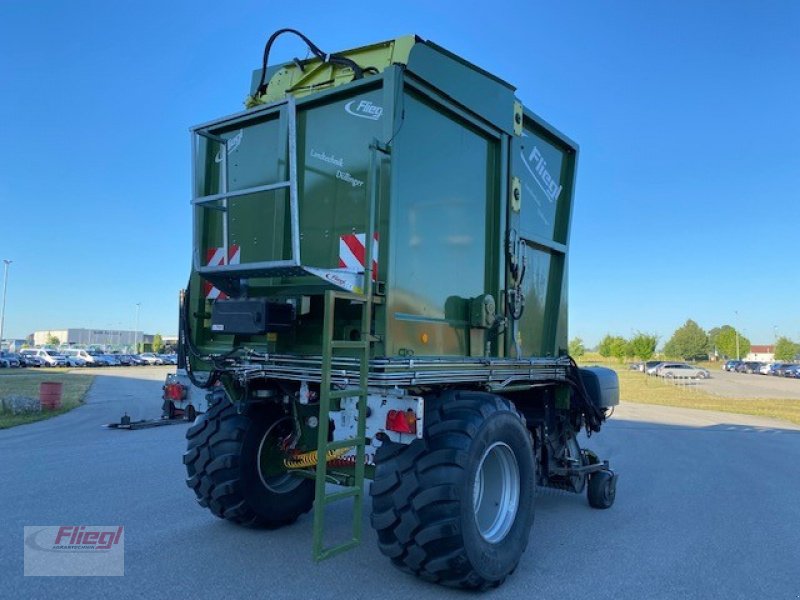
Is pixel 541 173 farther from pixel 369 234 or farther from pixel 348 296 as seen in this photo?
pixel 348 296

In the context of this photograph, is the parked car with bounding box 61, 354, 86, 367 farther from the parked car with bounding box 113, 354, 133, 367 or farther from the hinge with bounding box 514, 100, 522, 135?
the hinge with bounding box 514, 100, 522, 135

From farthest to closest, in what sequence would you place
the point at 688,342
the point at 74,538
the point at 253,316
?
the point at 688,342 → the point at 74,538 → the point at 253,316

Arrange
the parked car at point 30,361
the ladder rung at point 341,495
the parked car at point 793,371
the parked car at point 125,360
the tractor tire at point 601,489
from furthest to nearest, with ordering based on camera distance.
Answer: the parked car at point 125,360 → the parked car at point 793,371 → the parked car at point 30,361 → the tractor tire at point 601,489 → the ladder rung at point 341,495

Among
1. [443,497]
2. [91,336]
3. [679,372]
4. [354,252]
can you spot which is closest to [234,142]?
[354,252]

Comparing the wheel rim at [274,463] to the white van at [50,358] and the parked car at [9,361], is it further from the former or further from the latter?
the white van at [50,358]

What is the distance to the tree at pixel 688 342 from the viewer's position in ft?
352

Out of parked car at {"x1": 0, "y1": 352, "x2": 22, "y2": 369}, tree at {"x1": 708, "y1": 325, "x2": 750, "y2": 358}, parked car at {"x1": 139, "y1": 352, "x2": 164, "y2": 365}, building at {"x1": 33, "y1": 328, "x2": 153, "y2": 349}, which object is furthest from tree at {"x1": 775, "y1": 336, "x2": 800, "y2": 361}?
building at {"x1": 33, "y1": 328, "x2": 153, "y2": 349}

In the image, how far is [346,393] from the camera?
388 cm

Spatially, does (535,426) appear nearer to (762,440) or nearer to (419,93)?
(419,93)

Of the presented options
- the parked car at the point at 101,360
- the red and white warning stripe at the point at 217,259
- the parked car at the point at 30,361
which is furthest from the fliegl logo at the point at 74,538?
the parked car at the point at 101,360

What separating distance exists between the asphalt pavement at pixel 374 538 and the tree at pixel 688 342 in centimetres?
10613

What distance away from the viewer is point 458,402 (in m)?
4.34

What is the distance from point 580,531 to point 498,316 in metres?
2.31

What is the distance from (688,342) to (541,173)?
368 feet
